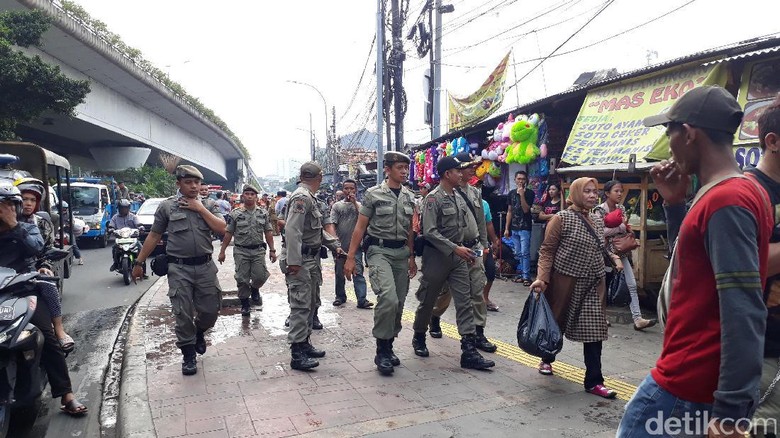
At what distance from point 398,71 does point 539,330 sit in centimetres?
1193

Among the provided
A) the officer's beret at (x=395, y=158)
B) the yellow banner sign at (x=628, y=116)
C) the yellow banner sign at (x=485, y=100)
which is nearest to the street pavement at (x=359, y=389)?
the officer's beret at (x=395, y=158)

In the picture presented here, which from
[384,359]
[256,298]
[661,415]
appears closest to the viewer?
[661,415]

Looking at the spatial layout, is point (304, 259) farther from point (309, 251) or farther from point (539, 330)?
point (539, 330)

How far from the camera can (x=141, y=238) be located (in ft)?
42.2

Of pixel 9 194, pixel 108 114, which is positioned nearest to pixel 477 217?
pixel 9 194

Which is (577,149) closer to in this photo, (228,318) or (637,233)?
(637,233)

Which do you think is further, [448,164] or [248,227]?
[248,227]

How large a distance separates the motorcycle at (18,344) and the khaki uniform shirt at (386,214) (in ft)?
8.66

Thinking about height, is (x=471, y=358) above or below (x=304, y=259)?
below

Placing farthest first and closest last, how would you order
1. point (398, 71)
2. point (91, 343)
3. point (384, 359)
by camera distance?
point (398, 71)
point (91, 343)
point (384, 359)

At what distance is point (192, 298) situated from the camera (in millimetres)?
4773

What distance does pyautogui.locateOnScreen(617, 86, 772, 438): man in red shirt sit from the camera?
58.4 inches

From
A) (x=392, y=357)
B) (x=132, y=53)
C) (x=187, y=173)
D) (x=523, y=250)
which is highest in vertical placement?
(x=132, y=53)

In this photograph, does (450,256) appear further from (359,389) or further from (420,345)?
(359,389)
